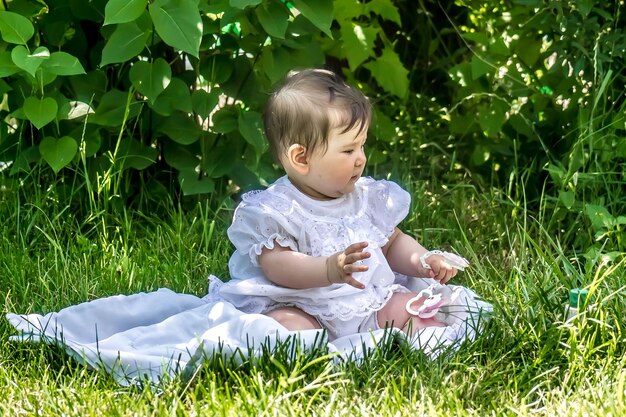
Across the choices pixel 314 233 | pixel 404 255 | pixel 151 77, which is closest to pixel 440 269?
pixel 404 255

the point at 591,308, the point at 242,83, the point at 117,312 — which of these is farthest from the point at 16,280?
the point at 591,308

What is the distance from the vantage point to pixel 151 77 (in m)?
3.43

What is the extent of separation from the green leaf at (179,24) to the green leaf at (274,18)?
31cm

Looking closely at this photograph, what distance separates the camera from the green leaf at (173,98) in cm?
351

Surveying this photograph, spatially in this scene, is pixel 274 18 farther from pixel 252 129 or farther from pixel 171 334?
pixel 171 334

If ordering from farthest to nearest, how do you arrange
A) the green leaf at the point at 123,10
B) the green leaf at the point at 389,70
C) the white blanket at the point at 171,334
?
the green leaf at the point at 389,70 < the green leaf at the point at 123,10 < the white blanket at the point at 171,334

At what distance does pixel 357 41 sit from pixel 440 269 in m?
1.42

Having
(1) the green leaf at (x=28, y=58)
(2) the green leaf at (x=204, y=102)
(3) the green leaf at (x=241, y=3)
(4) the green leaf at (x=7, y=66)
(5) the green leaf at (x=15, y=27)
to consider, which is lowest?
(2) the green leaf at (x=204, y=102)

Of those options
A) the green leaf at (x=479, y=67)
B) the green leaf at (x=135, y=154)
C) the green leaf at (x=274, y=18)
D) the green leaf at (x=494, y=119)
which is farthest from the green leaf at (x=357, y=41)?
the green leaf at (x=135, y=154)

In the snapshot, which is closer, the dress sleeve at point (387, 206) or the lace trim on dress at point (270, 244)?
the lace trim on dress at point (270, 244)

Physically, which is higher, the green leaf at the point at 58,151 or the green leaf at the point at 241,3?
the green leaf at the point at 241,3

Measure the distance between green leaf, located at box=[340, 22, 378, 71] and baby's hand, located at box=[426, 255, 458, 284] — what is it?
4.33 ft

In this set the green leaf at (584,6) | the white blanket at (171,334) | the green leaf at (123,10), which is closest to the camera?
the white blanket at (171,334)

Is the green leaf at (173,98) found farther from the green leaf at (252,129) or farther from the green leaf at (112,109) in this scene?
the green leaf at (252,129)
